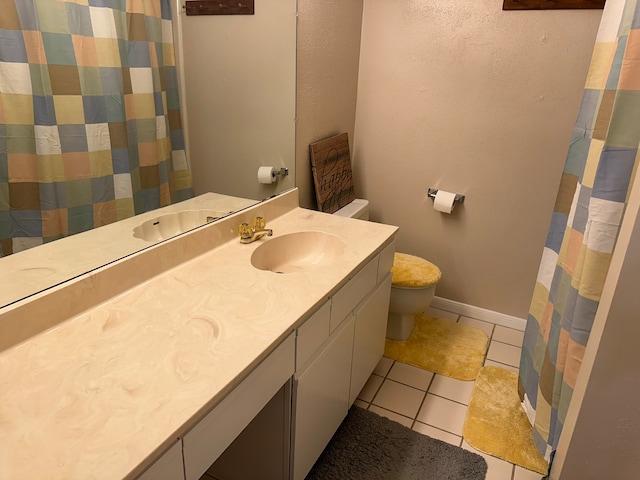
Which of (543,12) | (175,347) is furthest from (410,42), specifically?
(175,347)

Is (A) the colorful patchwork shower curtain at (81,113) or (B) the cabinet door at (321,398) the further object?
(B) the cabinet door at (321,398)

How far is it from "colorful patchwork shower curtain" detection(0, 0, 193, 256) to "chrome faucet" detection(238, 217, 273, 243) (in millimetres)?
361

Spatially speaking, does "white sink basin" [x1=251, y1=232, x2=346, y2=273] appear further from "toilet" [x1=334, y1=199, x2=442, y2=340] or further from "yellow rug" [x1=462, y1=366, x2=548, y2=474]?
"yellow rug" [x1=462, y1=366, x2=548, y2=474]

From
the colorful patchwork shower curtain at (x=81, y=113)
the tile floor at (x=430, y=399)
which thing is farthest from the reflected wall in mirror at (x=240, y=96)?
the tile floor at (x=430, y=399)

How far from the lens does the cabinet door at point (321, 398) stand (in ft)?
4.56

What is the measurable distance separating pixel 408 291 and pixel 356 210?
1.88 ft

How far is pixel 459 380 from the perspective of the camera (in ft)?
7.30

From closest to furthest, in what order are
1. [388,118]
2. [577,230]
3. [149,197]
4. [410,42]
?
[149,197]
[577,230]
[410,42]
[388,118]

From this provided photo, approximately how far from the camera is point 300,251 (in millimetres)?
1855

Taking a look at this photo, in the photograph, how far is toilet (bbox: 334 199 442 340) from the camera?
Result: 2320mm

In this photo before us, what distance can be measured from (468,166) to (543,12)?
810 mm

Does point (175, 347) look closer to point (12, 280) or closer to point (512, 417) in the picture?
point (12, 280)

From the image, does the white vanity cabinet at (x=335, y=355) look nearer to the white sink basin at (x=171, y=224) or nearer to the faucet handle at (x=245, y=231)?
the faucet handle at (x=245, y=231)

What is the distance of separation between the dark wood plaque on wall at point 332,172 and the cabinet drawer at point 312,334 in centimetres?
101
